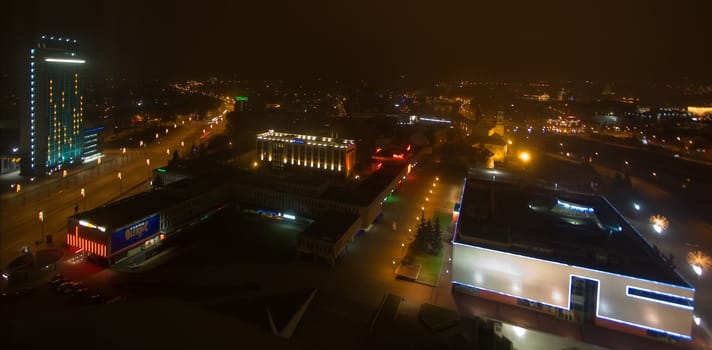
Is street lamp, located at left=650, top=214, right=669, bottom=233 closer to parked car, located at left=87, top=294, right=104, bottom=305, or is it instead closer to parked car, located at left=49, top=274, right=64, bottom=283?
parked car, located at left=87, top=294, right=104, bottom=305

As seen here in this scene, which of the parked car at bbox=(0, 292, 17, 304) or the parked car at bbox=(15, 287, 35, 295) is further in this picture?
the parked car at bbox=(15, 287, 35, 295)

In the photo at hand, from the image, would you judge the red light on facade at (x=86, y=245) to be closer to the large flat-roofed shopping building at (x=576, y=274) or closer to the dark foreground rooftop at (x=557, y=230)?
the large flat-roofed shopping building at (x=576, y=274)

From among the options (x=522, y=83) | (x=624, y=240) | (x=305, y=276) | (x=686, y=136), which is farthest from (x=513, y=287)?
(x=522, y=83)

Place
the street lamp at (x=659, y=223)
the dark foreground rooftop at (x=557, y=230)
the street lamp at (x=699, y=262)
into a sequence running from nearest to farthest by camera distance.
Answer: the dark foreground rooftop at (x=557, y=230) < the street lamp at (x=699, y=262) < the street lamp at (x=659, y=223)

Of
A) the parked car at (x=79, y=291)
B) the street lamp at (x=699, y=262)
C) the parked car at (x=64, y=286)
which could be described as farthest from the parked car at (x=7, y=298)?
the street lamp at (x=699, y=262)

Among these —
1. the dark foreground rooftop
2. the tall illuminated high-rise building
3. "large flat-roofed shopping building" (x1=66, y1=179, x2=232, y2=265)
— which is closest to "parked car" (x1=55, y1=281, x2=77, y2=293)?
"large flat-roofed shopping building" (x1=66, y1=179, x2=232, y2=265)

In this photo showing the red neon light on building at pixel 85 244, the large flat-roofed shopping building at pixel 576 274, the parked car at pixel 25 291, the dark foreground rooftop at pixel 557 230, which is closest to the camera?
the large flat-roofed shopping building at pixel 576 274
